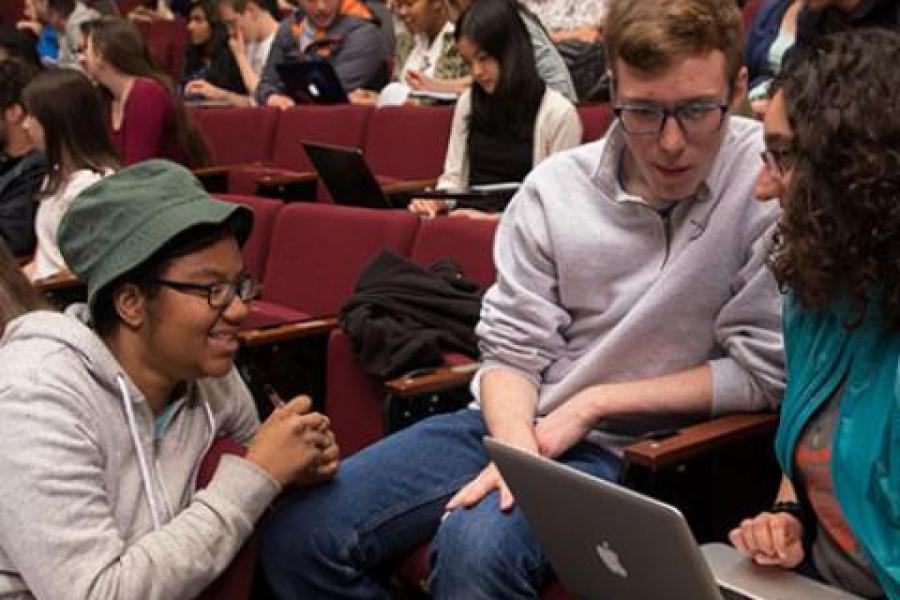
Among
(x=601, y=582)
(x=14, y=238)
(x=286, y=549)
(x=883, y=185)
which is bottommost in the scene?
(x=14, y=238)

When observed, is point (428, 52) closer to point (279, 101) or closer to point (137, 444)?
point (279, 101)

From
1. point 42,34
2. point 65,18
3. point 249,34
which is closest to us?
point 249,34

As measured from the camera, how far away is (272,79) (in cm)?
477

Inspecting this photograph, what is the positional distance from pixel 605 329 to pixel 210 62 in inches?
189

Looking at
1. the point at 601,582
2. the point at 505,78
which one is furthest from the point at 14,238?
the point at 601,582

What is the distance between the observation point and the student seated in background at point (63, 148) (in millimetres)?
2820

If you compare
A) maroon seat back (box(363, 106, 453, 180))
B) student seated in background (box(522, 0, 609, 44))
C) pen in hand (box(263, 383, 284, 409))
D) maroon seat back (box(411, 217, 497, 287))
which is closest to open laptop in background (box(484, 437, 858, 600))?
pen in hand (box(263, 383, 284, 409))

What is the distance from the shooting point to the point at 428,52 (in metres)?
4.02

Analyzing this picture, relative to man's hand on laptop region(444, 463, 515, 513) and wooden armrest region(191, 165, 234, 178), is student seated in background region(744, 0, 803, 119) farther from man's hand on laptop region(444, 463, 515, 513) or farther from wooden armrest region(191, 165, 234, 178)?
wooden armrest region(191, 165, 234, 178)

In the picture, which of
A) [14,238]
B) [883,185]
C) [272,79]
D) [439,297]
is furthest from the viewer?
[272,79]

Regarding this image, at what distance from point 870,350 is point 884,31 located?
30 cm

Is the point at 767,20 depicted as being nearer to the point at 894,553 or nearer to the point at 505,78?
the point at 505,78

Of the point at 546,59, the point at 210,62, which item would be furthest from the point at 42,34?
the point at 546,59

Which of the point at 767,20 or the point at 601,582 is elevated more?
the point at 767,20
